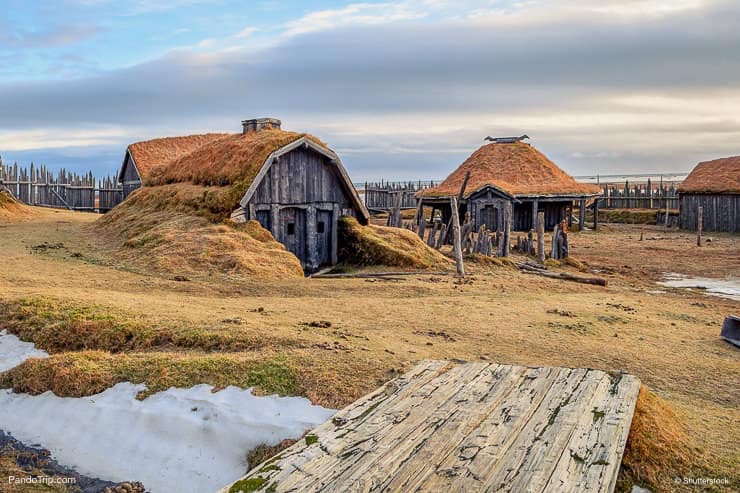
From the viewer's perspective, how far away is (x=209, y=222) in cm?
1925

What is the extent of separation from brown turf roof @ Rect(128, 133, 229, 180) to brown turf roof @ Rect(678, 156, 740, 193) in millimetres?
28308

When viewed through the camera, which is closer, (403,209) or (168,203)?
(168,203)

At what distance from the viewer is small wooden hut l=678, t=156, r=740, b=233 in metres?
38.5

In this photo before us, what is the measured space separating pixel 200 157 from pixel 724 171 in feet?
107

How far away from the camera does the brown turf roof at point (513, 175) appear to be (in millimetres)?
37000

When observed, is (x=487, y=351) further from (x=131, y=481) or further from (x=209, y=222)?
(x=209, y=222)

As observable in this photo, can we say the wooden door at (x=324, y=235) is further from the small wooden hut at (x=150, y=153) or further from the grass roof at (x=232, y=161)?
the small wooden hut at (x=150, y=153)

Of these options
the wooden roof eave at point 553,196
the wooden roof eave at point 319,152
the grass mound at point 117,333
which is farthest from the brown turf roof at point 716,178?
the grass mound at point 117,333

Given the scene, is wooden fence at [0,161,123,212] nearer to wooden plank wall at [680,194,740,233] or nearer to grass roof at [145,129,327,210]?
grass roof at [145,129,327,210]

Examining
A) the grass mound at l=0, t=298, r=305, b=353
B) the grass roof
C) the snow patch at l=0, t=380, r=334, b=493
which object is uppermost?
the grass roof

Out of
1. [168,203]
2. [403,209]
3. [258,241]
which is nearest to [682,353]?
[258,241]

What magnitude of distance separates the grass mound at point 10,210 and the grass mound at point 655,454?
26825 mm

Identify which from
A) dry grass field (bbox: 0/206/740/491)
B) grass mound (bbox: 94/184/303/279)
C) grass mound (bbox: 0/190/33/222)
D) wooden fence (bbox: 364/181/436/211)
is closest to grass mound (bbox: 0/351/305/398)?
dry grass field (bbox: 0/206/740/491)

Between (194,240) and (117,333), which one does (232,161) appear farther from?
(117,333)
